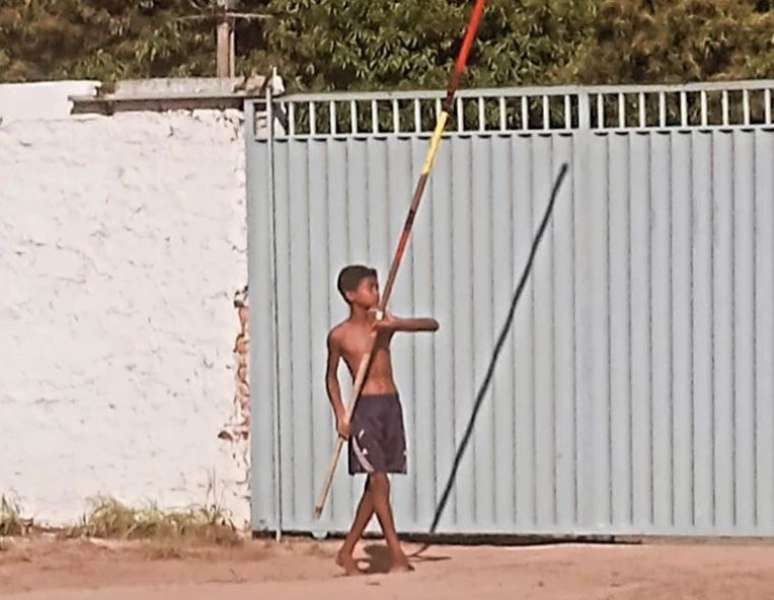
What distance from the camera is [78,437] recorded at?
30.8 feet

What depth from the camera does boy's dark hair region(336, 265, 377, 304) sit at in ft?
27.3

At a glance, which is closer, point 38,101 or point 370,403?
point 370,403

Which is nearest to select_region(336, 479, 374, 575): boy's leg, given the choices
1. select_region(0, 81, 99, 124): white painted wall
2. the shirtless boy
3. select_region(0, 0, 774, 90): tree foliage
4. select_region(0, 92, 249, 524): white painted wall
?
the shirtless boy

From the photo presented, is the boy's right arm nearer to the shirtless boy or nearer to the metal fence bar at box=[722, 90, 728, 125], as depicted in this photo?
the shirtless boy

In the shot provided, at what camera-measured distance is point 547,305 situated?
29.2 feet

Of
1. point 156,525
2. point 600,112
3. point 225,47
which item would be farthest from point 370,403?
point 225,47

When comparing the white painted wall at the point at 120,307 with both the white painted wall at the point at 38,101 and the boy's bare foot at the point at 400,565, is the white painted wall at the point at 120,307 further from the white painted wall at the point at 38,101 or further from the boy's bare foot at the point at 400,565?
the boy's bare foot at the point at 400,565

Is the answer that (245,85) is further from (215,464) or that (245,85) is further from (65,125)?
(215,464)

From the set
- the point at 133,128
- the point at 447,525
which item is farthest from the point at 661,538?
the point at 133,128

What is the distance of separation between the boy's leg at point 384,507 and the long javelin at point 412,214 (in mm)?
202

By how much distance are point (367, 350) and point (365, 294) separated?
243 mm

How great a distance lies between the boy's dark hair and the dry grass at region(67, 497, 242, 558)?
1.49 m

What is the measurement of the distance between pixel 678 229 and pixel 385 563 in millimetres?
2041

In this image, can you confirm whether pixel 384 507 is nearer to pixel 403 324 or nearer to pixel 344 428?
pixel 344 428
